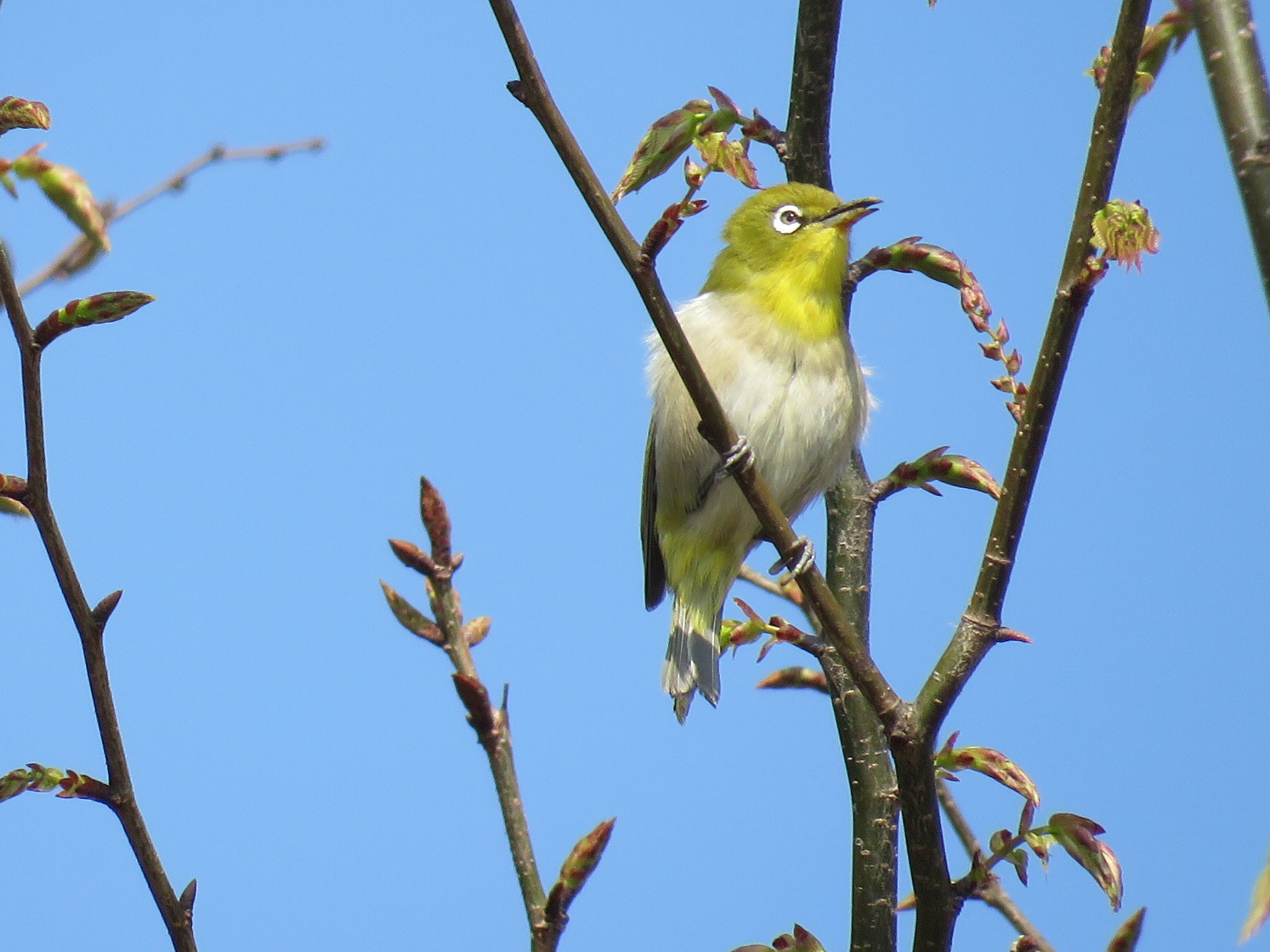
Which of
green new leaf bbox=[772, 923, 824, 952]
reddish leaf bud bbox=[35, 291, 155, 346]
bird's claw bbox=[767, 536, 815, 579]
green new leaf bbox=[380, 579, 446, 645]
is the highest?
reddish leaf bud bbox=[35, 291, 155, 346]

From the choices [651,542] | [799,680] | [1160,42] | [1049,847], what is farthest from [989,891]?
[651,542]

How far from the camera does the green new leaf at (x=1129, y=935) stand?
1.96m

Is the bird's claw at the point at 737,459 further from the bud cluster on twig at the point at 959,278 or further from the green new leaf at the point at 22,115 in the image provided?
the green new leaf at the point at 22,115

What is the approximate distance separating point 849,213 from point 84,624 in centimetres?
320

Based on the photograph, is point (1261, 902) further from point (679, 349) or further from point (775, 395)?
point (775, 395)

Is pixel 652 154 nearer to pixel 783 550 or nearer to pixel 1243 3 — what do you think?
pixel 783 550

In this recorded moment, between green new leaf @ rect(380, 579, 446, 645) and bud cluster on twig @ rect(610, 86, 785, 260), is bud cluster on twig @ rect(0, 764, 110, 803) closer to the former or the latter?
green new leaf @ rect(380, 579, 446, 645)

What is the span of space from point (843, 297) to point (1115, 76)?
A: 1.98m

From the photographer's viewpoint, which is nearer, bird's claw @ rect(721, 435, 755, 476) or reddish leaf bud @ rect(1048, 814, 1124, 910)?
bird's claw @ rect(721, 435, 755, 476)

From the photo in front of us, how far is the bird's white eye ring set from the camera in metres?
4.46

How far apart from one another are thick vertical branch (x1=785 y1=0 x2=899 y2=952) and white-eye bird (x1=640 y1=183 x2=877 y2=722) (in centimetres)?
53

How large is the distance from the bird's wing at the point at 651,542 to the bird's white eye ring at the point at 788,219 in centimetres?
93

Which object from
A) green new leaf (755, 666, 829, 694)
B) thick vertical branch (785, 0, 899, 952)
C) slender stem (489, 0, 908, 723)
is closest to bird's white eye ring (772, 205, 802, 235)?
thick vertical branch (785, 0, 899, 952)

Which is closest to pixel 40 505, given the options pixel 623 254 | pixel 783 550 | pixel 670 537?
pixel 623 254
